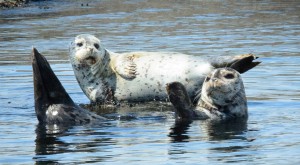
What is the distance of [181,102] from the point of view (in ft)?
34.8

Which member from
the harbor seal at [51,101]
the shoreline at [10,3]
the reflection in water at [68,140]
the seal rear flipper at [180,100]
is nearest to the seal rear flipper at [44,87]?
the harbor seal at [51,101]

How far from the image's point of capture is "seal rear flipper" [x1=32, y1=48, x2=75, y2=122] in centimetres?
1009

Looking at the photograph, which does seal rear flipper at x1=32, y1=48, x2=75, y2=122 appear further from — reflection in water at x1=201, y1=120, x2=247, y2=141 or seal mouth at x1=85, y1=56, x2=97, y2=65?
seal mouth at x1=85, y1=56, x2=97, y2=65

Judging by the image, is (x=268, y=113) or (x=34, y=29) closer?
(x=268, y=113)

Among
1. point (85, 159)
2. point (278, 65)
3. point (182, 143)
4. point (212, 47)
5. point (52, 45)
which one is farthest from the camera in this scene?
point (52, 45)

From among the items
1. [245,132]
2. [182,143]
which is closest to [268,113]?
[245,132]

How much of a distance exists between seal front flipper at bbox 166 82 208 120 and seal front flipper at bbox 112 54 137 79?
1.90 metres

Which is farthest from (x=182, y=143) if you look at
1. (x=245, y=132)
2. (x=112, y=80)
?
(x=112, y=80)

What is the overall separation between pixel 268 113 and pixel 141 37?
903cm

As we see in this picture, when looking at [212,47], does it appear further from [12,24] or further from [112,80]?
[12,24]

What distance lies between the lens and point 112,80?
1287cm

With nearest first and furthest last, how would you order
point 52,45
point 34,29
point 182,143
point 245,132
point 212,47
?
point 182,143
point 245,132
point 212,47
point 52,45
point 34,29

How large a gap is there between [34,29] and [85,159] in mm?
14061

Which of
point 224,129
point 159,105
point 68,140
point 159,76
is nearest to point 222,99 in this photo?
point 224,129
